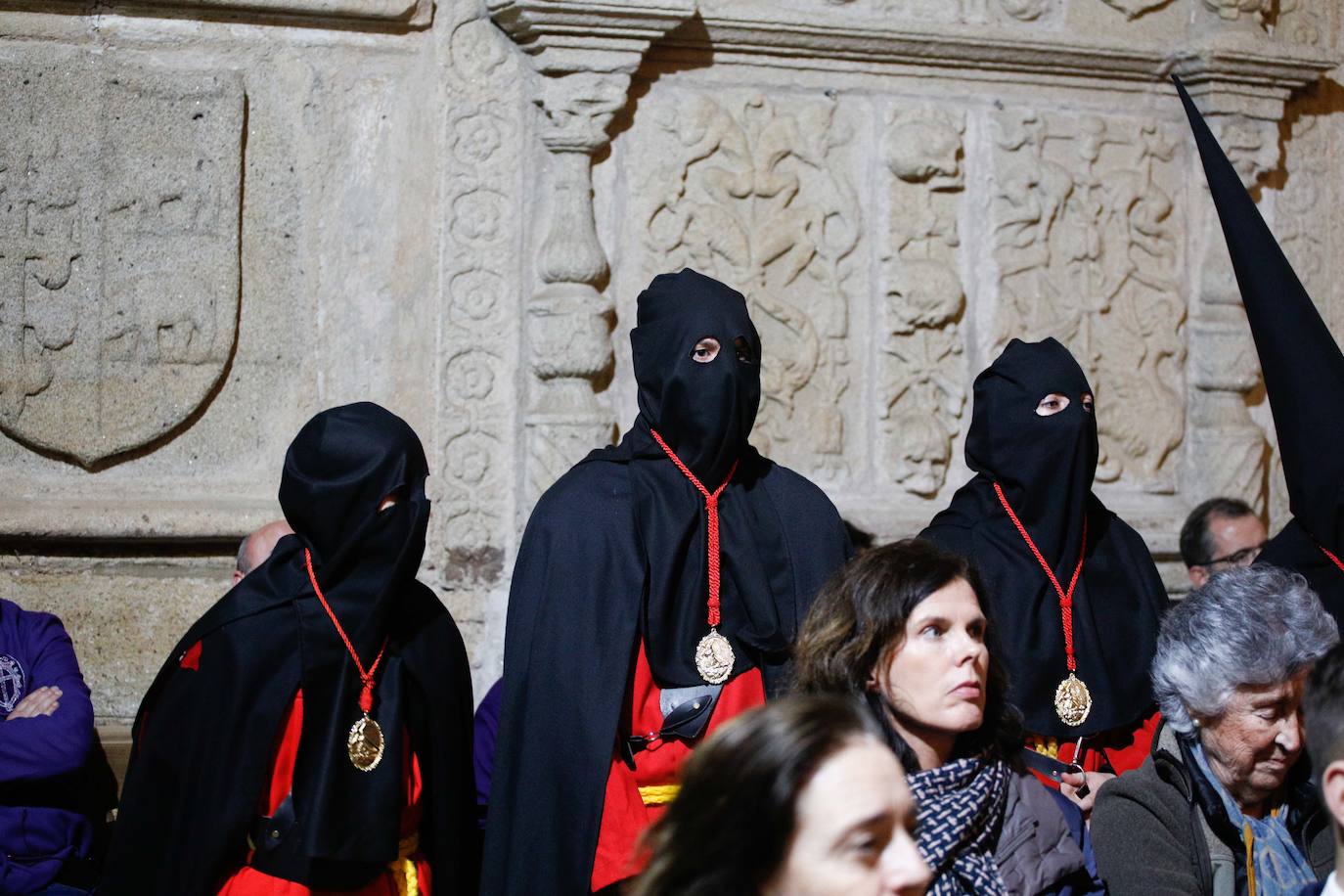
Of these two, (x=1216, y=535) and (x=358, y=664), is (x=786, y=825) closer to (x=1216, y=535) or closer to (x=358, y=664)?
(x=358, y=664)

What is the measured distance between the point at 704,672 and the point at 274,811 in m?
0.93

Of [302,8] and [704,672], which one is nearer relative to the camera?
[704,672]

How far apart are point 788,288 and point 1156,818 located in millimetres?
2843

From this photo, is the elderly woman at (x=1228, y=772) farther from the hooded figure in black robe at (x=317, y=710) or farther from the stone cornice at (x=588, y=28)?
the stone cornice at (x=588, y=28)

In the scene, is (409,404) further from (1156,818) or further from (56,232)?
(1156,818)

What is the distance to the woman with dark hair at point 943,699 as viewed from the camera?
2727mm

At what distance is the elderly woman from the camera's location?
9.43 ft

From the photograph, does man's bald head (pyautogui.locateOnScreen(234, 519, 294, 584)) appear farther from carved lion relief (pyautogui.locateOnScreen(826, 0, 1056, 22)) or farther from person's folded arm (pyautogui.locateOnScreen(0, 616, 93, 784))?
carved lion relief (pyautogui.locateOnScreen(826, 0, 1056, 22))

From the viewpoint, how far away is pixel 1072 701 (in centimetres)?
362

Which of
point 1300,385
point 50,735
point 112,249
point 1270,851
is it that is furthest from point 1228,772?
point 112,249

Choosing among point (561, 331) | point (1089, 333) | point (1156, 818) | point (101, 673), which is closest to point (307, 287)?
point (561, 331)

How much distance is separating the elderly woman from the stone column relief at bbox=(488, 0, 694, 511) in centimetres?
249

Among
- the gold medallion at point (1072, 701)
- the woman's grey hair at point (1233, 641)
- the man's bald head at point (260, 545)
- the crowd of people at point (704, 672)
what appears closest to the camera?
the crowd of people at point (704, 672)

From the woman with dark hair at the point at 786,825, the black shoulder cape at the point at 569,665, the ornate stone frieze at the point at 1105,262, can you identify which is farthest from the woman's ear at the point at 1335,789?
the ornate stone frieze at the point at 1105,262
